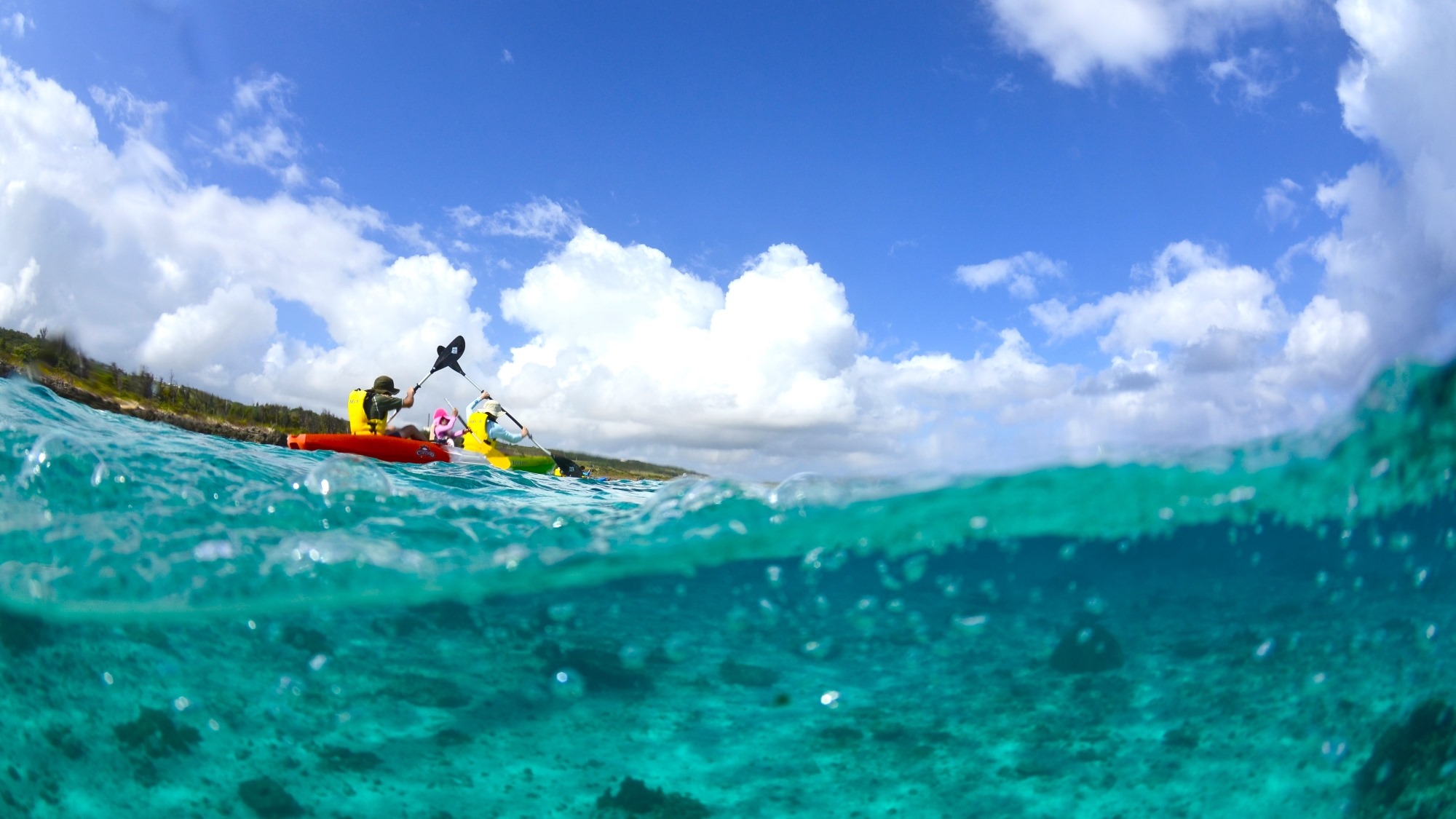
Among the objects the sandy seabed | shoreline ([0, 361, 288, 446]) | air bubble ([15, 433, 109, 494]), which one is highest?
shoreline ([0, 361, 288, 446])

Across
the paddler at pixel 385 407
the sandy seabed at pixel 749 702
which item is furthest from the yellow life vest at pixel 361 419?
the sandy seabed at pixel 749 702

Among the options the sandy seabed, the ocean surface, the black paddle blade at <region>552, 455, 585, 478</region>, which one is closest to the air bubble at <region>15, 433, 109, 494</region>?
the ocean surface

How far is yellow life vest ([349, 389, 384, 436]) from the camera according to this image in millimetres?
17039

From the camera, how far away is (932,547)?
16.4 feet

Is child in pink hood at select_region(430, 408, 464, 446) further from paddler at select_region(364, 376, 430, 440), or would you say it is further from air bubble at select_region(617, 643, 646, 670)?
air bubble at select_region(617, 643, 646, 670)

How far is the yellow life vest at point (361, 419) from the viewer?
17.0 meters

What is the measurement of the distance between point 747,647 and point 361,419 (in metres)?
15.1

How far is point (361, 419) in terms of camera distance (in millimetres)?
17047

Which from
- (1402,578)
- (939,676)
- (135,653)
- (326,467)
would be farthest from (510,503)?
(1402,578)

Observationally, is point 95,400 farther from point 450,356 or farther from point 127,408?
point 450,356

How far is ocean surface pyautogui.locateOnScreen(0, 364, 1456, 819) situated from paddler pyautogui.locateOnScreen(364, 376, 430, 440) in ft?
39.4

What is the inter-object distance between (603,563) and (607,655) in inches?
24.2

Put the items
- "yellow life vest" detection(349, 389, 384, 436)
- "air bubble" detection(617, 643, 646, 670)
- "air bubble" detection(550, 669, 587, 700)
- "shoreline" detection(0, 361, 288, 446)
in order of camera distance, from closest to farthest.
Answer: "air bubble" detection(550, 669, 587, 700), "air bubble" detection(617, 643, 646, 670), "shoreline" detection(0, 361, 288, 446), "yellow life vest" detection(349, 389, 384, 436)

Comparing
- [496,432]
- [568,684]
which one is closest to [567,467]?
[496,432]
